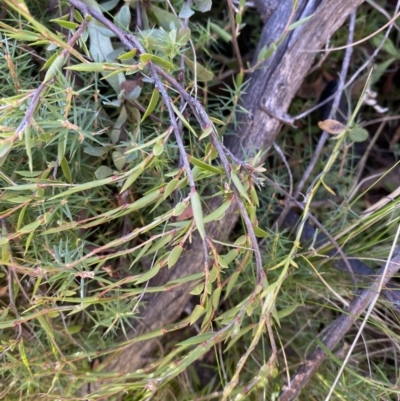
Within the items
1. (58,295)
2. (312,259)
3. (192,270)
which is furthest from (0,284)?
(312,259)

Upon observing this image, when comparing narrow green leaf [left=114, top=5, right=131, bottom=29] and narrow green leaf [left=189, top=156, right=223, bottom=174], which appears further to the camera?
narrow green leaf [left=114, top=5, right=131, bottom=29]

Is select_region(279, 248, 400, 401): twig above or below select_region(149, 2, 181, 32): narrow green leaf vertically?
below

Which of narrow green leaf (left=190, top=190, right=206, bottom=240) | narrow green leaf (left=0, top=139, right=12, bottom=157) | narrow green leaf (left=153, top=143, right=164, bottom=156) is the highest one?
narrow green leaf (left=153, top=143, right=164, bottom=156)

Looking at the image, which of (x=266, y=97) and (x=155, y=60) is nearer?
(x=155, y=60)

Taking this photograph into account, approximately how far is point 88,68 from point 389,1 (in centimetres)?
101

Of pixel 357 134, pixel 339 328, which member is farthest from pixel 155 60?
pixel 339 328

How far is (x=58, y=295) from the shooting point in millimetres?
794

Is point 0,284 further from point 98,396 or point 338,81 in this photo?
point 338,81

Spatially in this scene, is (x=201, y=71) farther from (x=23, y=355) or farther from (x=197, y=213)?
(x=23, y=355)

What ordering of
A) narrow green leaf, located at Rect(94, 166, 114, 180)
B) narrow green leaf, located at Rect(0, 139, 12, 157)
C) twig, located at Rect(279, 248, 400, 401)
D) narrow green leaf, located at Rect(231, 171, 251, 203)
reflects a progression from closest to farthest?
narrow green leaf, located at Rect(0, 139, 12, 157) < narrow green leaf, located at Rect(231, 171, 251, 203) < narrow green leaf, located at Rect(94, 166, 114, 180) < twig, located at Rect(279, 248, 400, 401)

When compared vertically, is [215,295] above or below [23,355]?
above

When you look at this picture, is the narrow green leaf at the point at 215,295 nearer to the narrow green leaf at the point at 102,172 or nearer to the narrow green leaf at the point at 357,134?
the narrow green leaf at the point at 102,172

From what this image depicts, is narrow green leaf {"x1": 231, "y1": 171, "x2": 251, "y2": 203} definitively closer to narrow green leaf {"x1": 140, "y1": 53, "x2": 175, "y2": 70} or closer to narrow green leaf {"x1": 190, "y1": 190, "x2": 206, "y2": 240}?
narrow green leaf {"x1": 190, "y1": 190, "x2": 206, "y2": 240}

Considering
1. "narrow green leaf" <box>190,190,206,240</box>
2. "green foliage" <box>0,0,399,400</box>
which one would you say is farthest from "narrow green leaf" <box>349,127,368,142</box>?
"narrow green leaf" <box>190,190,206,240</box>
